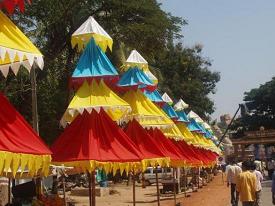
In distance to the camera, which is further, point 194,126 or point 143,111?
point 194,126

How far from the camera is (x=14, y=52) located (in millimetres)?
6906

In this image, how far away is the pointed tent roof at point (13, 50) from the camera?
6863 millimetres

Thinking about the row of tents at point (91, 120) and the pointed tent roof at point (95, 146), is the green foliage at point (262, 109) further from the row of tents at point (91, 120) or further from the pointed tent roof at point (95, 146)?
the pointed tent roof at point (95, 146)

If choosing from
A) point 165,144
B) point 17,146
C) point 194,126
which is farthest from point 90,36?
point 194,126

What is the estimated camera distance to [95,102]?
1032 cm

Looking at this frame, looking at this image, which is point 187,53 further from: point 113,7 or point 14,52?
point 14,52

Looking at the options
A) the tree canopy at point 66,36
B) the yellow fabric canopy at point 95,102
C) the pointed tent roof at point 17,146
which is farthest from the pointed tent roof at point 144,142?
the tree canopy at point 66,36

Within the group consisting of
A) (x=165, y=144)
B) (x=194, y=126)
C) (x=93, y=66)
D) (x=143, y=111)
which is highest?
(x=93, y=66)

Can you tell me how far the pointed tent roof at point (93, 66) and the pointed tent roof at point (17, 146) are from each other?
3.26m

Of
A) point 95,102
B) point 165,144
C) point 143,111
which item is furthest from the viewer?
point 165,144

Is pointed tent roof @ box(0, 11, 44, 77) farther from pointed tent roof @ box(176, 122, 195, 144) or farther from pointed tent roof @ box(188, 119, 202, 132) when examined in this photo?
pointed tent roof @ box(188, 119, 202, 132)

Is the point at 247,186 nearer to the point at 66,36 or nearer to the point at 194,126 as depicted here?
the point at 194,126

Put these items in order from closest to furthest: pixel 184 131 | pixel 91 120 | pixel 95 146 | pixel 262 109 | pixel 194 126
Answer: pixel 95 146, pixel 91 120, pixel 184 131, pixel 194 126, pixel 262 109

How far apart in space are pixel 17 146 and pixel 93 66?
13.7ft
